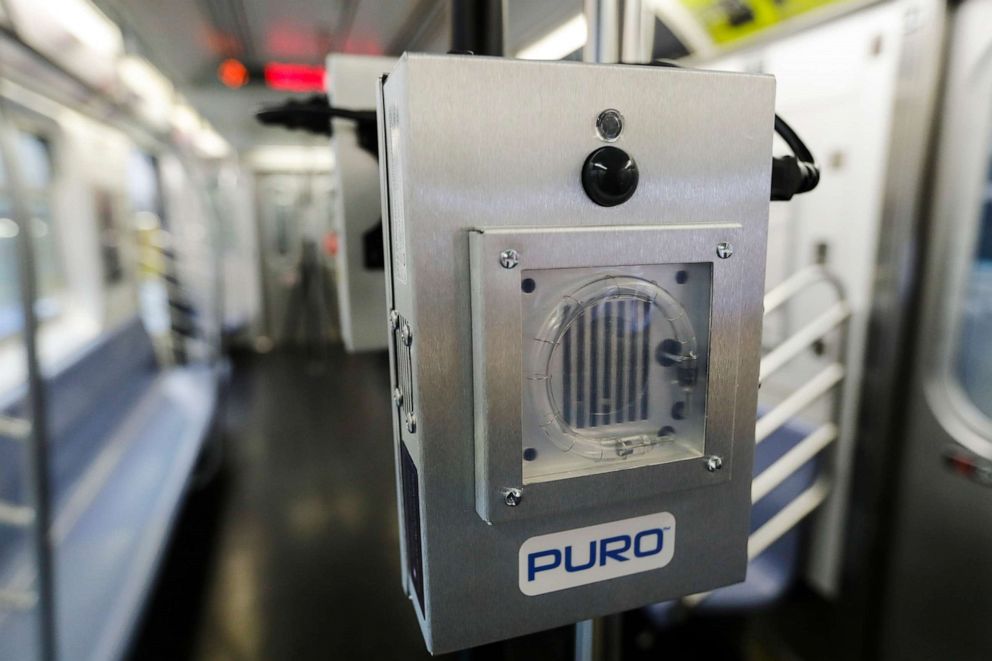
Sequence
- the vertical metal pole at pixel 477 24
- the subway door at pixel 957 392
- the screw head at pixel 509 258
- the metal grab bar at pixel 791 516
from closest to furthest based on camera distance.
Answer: the screw head at pixel 509 258, the vertical metal pole at pixel 477 24, the subway door at pixel 957 392, the metal grab bar at pixel 791 516

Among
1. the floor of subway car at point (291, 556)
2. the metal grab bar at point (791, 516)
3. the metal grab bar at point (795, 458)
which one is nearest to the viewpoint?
the metal grab bar at point (795, 458)

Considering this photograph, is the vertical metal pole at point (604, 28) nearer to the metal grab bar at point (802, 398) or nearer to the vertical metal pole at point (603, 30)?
the vertical metal pole at point (603, 30)

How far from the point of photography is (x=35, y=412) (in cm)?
125

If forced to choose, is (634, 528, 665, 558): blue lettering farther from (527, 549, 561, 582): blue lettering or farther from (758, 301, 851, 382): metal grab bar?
(758, 301, 851, 382): metal grab bar

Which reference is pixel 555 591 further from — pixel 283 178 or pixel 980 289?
pixel 283 178

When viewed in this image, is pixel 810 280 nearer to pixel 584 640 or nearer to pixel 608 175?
pixel 584 640

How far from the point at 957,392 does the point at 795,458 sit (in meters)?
0.49

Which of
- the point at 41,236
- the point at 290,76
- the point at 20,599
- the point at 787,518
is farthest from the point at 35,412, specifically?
the point at 41,236

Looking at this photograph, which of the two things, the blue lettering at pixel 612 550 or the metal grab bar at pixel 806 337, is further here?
the metal grab bar at pixel 806 337

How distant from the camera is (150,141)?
4914mm

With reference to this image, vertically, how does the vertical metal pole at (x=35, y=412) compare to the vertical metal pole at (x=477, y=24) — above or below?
below

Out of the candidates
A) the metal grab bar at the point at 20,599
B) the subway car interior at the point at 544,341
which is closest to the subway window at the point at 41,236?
the subway car interior at the point at 544,341

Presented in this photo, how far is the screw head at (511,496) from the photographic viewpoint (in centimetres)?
57

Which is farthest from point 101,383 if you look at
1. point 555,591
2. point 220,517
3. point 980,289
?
point 980,289
